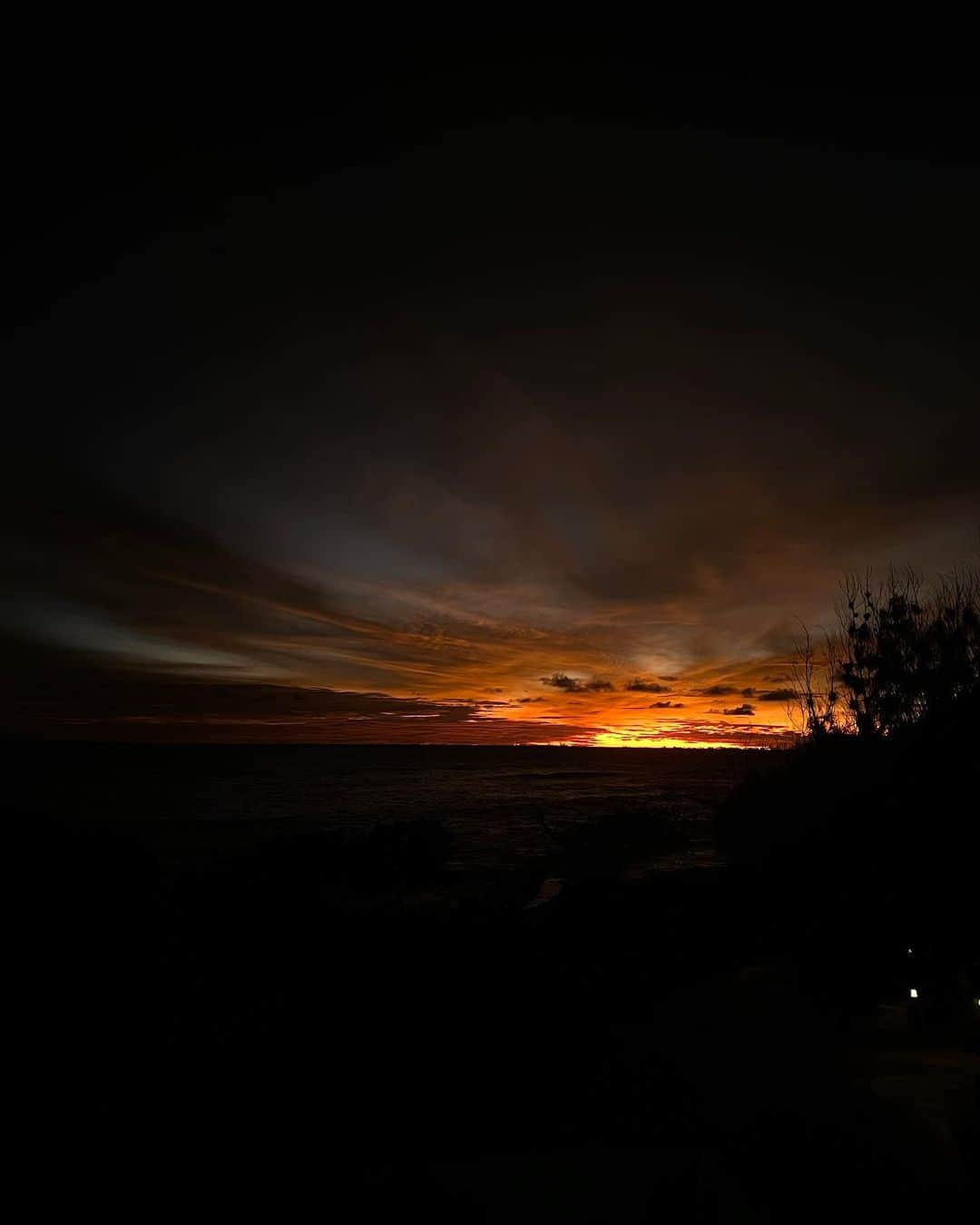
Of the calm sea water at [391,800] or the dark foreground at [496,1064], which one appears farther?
the calm sea water at [391,800]

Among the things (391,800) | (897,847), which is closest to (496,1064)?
→ (897,847)

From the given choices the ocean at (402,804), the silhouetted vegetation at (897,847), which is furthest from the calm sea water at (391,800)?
the silhouetted vegetation at (897,847)

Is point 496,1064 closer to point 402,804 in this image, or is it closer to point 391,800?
point 402,804

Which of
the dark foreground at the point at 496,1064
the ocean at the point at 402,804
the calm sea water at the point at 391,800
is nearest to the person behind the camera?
the dark foreground at the point at 496,1064

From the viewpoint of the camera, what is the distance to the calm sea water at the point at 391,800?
3791 cm

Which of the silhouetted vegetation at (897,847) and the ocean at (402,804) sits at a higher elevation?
the silhouetted vegetation at (897,847)

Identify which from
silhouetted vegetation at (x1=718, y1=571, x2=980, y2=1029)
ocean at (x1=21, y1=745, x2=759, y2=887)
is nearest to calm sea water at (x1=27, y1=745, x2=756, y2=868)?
ocean at (x1=21, y1=745, x2=759, y2=887)

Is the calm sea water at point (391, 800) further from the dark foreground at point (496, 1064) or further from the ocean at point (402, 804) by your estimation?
the dark foreground at point (496, 1064)

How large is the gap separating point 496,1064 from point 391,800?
172ft

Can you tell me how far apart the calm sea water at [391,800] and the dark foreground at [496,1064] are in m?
15.6

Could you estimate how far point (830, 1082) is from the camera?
25.3 ft

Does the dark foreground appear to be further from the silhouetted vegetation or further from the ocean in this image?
the ocean

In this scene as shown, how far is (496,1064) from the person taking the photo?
354 inches

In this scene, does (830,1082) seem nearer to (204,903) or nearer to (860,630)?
(860,630)
